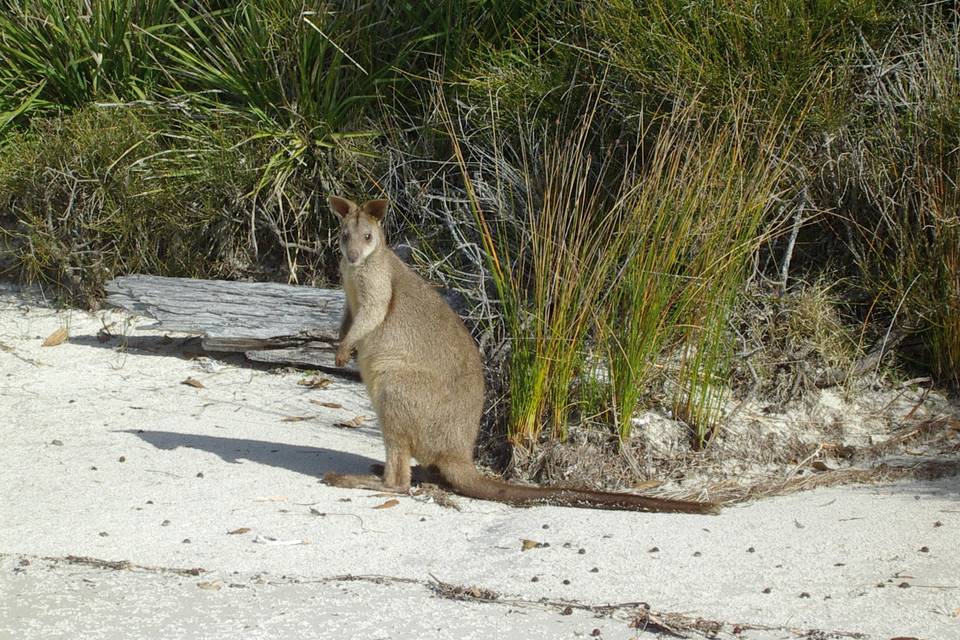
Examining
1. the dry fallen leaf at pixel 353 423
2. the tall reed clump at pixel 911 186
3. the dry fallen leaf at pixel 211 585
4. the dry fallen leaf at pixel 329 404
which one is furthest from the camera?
the dry fallen leaf at pixel 329 404

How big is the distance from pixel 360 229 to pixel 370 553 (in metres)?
1.76

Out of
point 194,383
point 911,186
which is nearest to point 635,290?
point 911,186

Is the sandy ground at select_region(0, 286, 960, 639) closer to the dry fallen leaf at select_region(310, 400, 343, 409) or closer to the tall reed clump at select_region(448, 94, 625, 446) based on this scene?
the dry fallen leaf at select_region(310, 400, 343, 409)

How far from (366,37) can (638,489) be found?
14.6 ft

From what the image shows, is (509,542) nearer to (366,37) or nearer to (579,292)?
(579,292)

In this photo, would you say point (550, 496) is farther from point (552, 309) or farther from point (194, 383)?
point (194, 383)

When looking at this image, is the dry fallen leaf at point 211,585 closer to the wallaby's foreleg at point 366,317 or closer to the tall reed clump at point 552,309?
the wallaby's foreleg at point 366,317

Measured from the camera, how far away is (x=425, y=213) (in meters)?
7.93

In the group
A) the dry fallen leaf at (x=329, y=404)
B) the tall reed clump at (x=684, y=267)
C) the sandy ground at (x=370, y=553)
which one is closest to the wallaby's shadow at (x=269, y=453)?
the sandy ground at (x=370, y=553)

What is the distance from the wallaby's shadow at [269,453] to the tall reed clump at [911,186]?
3.31 meters

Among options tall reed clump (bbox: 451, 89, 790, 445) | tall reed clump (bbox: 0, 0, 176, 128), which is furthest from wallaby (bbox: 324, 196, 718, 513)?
tall reed clump (bbox: 0, 0, 176, 128)

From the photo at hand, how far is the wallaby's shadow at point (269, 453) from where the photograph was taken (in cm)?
590

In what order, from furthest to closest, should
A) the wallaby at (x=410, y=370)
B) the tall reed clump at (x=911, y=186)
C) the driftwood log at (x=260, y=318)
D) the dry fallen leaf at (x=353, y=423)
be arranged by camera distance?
the driftwood log at (x=260, y=318) → the dry fallen leaf at (x=353, y=423) → the tall reed clump at (x=911, y=186) → the wallaby at (x=410, y=370)

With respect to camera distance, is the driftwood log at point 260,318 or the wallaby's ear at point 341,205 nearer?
the wallaby's ear at point 341,205
